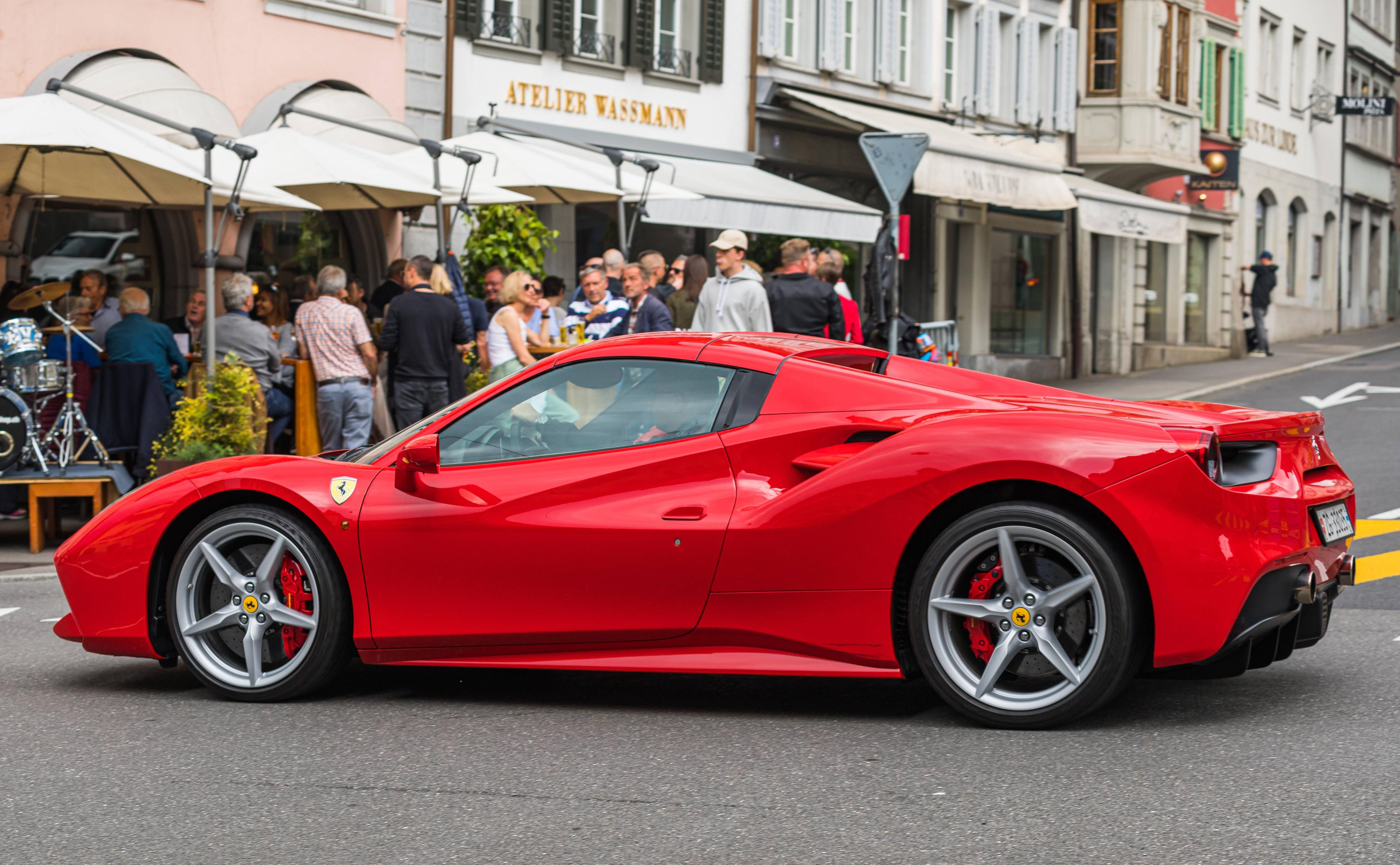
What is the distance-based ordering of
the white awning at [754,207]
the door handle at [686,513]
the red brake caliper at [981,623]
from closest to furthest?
the red brake caliper at [981,623], the door handle at [686,513], the white awning at [754,207]

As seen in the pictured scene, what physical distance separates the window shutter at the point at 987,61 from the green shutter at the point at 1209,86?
6064 millimetres

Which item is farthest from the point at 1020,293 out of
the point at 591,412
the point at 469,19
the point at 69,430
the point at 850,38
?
the point at 591,412

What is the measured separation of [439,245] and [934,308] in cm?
1534

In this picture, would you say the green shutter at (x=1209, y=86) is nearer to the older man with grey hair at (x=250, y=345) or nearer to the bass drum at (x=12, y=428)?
the older man with grey hair at (x=250, y=345)

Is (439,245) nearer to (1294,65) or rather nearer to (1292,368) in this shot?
(1292,368)

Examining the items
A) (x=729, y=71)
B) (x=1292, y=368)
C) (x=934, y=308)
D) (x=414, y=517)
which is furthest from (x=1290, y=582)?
(x=1292, y=368)

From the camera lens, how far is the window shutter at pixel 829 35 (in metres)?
25.5

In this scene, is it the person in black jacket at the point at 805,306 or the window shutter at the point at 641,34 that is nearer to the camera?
the person in black jacket at the point at 805,306

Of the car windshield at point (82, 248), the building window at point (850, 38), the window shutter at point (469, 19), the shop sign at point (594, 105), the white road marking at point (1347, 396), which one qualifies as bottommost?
the white road marking at point (1347, 396)

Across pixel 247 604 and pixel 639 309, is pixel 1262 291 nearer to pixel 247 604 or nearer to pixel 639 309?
pixel 639 309

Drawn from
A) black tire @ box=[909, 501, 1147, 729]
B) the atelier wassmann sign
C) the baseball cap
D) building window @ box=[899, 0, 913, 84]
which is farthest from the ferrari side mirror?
the atelier wassmann sign

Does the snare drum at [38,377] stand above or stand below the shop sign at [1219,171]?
below

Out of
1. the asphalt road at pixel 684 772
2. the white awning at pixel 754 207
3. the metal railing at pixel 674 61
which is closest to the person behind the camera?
the asphalt road at pixel 684 772

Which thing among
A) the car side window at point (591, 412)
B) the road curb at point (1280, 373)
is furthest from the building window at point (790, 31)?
the car side window at point (591, 412)
